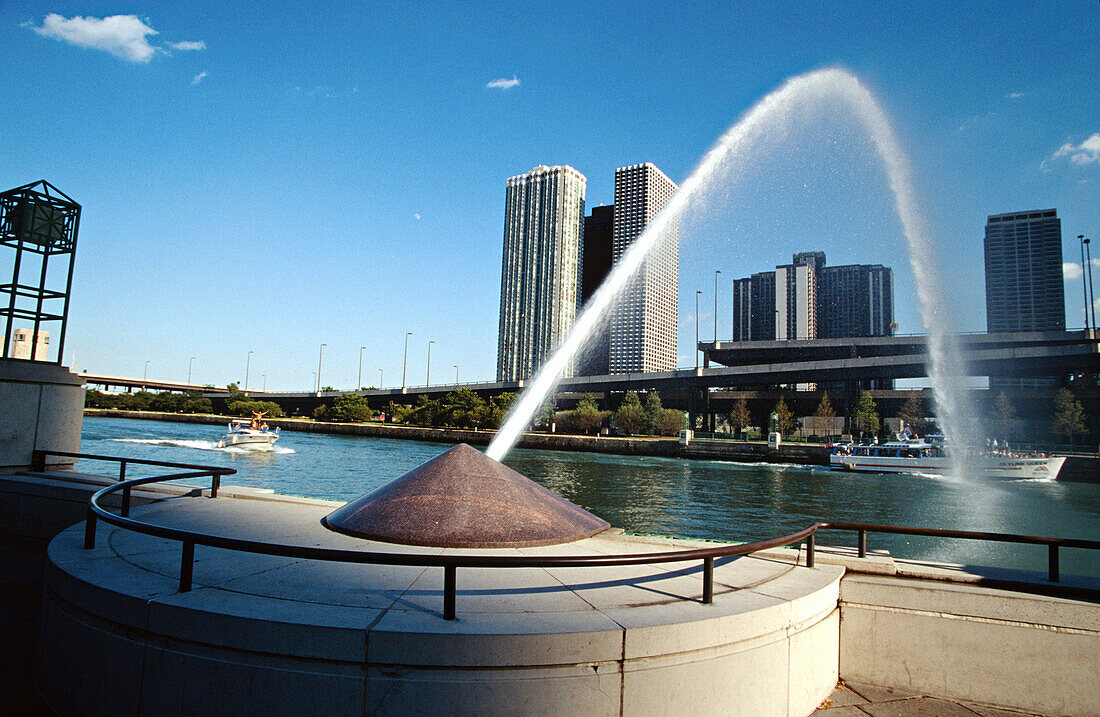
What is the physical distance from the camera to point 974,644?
5410 millimetres

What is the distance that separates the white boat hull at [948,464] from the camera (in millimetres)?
51781

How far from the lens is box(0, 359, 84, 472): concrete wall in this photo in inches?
410

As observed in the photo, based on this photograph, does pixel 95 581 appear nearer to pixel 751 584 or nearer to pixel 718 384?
pixel 751 584

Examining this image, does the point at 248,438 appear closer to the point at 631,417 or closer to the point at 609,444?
the point at 609,444

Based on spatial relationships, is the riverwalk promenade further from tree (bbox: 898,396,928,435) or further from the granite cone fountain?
tree (bbox: 898,396,928,435)

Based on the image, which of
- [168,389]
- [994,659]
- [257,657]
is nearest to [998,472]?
[994,659]

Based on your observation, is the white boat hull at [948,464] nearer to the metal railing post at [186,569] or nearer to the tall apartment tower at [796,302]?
the metal railing post at [186,569]

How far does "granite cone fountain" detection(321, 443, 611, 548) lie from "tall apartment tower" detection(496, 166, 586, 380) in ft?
283

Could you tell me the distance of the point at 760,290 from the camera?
183875mm

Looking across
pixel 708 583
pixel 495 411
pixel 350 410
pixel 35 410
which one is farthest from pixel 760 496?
pixel 350 410

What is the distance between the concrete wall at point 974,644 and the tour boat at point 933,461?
5762 centimetres

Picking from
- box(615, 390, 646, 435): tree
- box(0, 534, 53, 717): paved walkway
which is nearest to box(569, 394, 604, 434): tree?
box(615, 390, 646, 435): tree

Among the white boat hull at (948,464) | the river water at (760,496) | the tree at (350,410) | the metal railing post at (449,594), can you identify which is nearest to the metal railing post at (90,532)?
the metal railing post at (449,594)

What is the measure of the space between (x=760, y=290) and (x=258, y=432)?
153481mm
